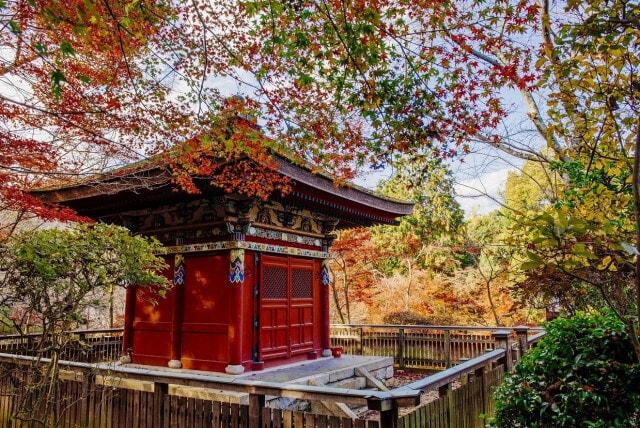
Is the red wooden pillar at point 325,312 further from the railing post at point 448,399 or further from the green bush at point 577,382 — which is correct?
the green bush at point 577,382

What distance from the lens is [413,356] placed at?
11.6m

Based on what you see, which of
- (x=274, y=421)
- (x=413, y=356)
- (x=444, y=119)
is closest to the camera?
(x=274, y=421)

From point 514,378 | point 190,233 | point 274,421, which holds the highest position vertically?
point 190,233

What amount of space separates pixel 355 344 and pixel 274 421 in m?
9.02

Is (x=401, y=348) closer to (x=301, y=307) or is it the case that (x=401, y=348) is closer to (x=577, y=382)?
(x=301, y=307)

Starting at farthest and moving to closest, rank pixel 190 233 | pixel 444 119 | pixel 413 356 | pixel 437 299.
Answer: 1. pixel 437 299
2. pixel 413 356
3. pixel 190 233
4. pixel 444 119

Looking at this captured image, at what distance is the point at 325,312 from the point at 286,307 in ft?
4.61

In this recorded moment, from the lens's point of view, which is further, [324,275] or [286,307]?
[324,275]

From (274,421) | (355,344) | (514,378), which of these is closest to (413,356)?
(355,344)

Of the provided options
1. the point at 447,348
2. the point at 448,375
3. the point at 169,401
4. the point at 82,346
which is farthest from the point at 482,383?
the point at 82,346

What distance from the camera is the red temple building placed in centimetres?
787

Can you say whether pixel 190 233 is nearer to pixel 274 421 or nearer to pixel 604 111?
pixel 274 421

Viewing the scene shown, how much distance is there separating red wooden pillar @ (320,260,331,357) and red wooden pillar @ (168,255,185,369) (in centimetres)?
319

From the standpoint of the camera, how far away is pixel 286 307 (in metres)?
9.08
